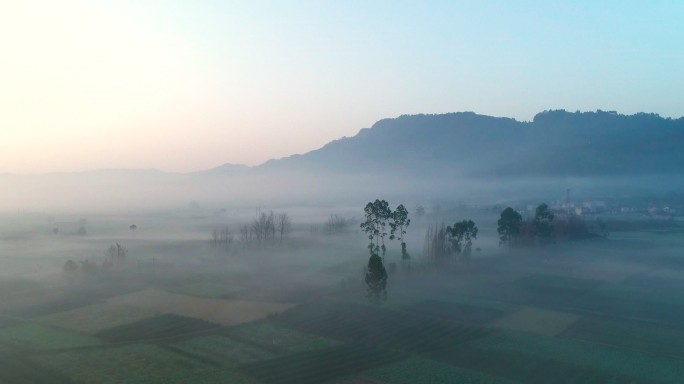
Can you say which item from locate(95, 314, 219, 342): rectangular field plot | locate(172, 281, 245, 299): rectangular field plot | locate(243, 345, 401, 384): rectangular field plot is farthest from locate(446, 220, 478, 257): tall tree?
locate(95, 314, 219, 342): rectangular field plot

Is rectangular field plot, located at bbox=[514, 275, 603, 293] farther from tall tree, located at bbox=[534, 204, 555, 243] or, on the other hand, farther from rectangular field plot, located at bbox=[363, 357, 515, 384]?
rectangular field plot, located at bbox=[363, 357, 515, 384]

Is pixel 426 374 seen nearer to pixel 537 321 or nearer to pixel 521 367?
pixel 521 367

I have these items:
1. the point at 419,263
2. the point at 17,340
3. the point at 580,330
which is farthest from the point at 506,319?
the point at 17,340

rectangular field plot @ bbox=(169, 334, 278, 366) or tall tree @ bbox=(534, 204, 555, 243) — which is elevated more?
tall tree @ bbox=(534, 204, 555, 243)

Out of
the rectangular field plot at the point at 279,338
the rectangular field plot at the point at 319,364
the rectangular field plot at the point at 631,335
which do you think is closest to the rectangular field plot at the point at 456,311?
the rectangular field plot at the point at 631,335

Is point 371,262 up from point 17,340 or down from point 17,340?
up

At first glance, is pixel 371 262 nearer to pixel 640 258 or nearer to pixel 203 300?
pixel 203 300
